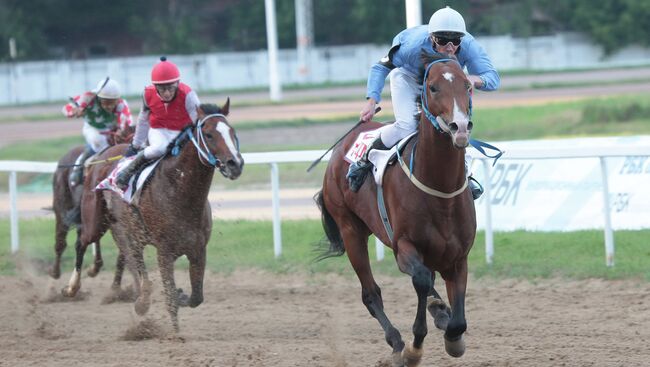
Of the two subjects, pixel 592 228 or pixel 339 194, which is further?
pixel 592 228

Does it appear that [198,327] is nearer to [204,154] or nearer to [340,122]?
[204,154]

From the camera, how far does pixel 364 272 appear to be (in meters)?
6.79

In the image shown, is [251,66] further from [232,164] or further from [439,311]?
[439,311]

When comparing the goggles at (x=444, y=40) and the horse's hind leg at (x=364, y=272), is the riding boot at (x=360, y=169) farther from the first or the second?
the goggles at (x=444, y=40)

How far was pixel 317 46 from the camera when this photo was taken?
47594 millimetres

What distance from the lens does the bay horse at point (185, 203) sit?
24.7 feet

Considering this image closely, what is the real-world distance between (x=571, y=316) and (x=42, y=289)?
493 centimetres

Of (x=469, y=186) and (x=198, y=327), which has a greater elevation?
(x=469, y=186)

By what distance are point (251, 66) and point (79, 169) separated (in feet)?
108

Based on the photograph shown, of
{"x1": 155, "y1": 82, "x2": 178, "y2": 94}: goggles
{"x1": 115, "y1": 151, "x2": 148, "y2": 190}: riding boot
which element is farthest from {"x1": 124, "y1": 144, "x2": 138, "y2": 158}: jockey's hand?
{"x1": 155, "y1": 82, "x2": 178, "y2": 94}: goggles

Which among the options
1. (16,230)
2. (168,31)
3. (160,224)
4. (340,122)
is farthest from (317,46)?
(160,224)

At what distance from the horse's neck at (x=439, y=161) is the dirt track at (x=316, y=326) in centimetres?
111

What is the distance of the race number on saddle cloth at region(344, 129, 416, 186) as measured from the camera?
6094 mm

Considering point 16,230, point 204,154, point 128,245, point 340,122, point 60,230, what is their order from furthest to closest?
point 340,122 < point 16,230 < point 60,230 < point 128,245 < point 204,154
